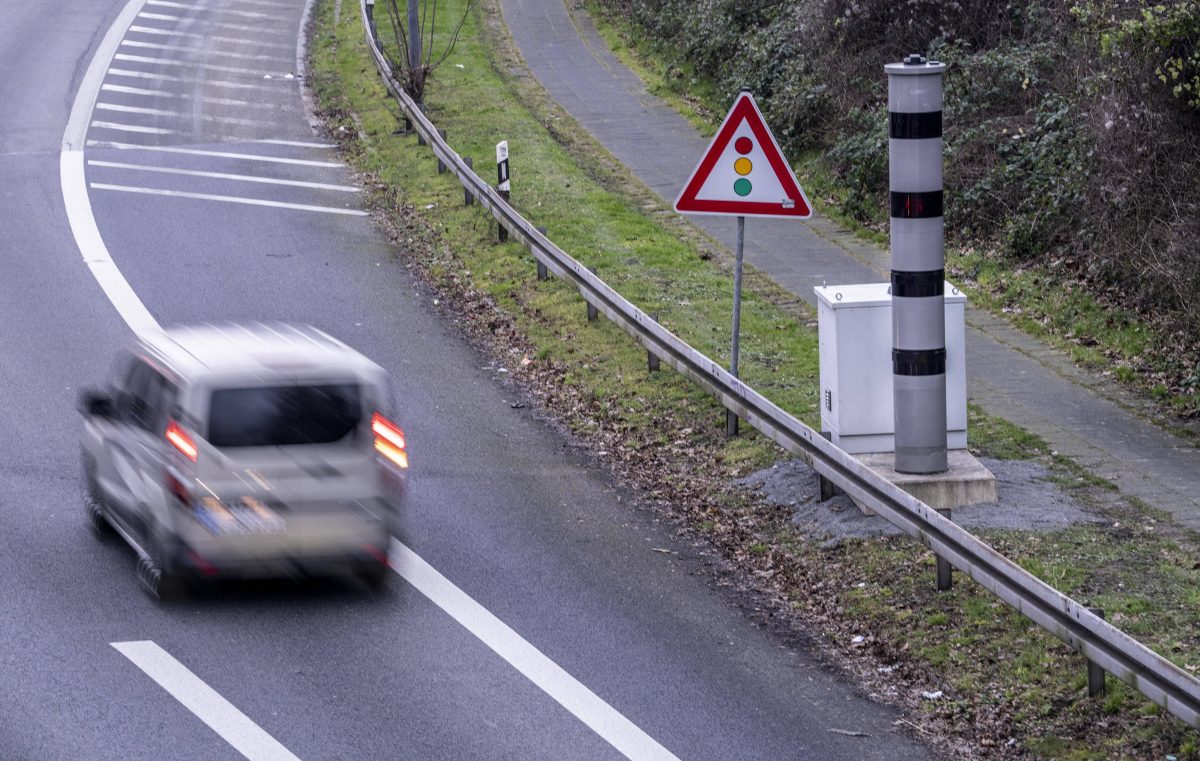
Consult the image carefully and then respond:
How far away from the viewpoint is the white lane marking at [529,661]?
25.2 ft

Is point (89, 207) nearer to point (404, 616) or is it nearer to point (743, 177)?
point (743, 177)

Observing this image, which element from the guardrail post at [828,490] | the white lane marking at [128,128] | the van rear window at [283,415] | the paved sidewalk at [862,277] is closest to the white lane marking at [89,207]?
the white lane marking at [128,128]

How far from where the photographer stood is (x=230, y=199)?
2127 cm

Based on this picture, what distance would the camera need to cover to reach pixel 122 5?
123 ft

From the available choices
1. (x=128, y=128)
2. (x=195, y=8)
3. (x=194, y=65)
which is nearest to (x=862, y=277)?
(x=128, y=128)

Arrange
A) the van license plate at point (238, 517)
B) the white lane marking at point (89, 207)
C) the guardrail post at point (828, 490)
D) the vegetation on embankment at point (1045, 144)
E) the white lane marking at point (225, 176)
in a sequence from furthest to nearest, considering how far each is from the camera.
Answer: the white lane marking at point (225, 176), the white lane marking at point (89, 207), the vegetation on embankment at point (1045, 144), the guardrail post at point (828, 490), the van license plate at point (238, 517)

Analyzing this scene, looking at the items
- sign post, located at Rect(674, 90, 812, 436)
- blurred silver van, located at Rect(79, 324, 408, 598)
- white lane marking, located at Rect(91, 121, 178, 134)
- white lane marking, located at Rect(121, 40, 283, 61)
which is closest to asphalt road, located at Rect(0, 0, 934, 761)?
blurred silver van, located at Rect(79, 324, 408, 598)

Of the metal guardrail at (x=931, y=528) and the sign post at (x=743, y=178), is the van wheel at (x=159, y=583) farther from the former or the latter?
the sign post at (x=743, y=178)

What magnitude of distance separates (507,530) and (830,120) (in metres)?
13.1

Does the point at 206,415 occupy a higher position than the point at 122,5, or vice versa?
the point at 122,5

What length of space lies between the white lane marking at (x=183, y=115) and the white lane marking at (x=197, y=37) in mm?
6348

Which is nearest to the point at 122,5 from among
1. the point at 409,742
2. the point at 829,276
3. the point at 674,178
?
the point at 674,178

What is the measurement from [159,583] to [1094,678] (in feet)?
17.2

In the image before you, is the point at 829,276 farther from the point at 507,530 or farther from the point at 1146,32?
the point at 507,530
